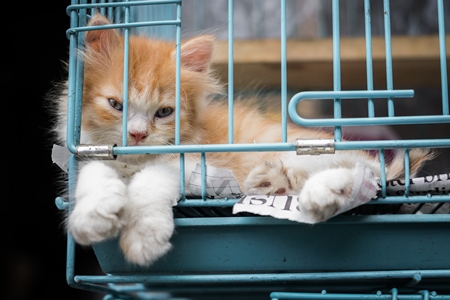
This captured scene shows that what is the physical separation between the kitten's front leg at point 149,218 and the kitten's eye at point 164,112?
255mm

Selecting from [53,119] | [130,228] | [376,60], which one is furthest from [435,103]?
[130,228]

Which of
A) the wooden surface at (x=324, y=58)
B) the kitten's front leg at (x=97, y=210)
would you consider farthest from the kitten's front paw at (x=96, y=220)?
the wooden surface at (x=324, y=58)

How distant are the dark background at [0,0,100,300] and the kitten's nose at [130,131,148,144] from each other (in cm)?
90

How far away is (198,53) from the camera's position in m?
1.56

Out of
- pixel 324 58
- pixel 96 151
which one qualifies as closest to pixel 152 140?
pixel 96 151

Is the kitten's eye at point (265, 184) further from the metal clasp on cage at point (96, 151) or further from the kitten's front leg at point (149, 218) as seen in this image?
the metal clasp on cage at point (96, 151)

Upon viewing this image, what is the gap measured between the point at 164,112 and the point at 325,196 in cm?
55

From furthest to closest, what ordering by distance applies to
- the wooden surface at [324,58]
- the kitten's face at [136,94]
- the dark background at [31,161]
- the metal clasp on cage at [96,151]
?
the wooden surface at [324,58], the dark background at [31,161], the kitten's face at [136,94], the metal clasp on cage at [96,151]

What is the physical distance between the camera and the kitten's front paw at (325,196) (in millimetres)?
1003

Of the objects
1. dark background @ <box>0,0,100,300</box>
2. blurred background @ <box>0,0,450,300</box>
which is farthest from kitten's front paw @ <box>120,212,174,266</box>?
dark background @ <box>0,0,100,300</box>

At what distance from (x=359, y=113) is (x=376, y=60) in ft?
2.05

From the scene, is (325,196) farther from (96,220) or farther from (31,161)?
(31,161)

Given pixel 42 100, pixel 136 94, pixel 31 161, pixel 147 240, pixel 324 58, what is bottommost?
pixel 147 240

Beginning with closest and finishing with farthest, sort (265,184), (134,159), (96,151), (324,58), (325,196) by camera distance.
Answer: (325,196) → (96,151) → (265,184) → (134,159) → (324,58)
